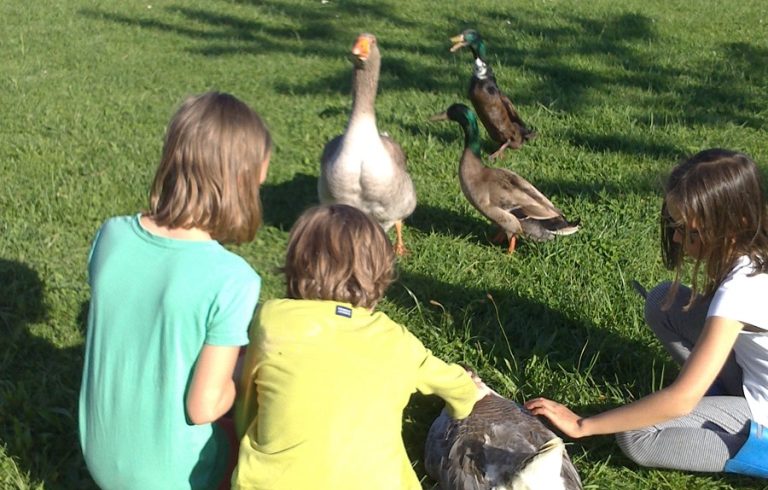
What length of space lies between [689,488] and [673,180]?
3.58 ft

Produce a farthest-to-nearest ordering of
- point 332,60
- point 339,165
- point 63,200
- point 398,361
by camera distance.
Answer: point 332,60 < point 63,200 < point 339,165 < point 398,361

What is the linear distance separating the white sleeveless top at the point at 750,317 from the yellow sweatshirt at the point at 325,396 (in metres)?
1.06

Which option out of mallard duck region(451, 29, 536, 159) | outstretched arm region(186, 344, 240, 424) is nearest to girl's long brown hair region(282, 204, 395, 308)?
outstretched arm region(186, 344, 240, 424)

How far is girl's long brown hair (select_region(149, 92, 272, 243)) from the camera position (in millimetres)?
2295

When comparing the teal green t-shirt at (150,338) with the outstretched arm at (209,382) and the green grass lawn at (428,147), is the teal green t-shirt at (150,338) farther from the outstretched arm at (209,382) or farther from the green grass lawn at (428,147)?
the green grass lawn at (428,147)

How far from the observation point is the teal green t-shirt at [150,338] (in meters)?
2.24

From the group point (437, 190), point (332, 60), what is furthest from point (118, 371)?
point (332, 60)

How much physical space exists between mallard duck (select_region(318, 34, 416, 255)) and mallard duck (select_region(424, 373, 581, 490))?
1.92 m

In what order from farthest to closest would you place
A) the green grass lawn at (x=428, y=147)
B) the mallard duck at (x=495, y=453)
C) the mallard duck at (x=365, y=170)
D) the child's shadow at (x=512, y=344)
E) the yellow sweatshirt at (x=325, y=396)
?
the mallard duck at (x=365, y=170)
the green grass lawn at (x=428, y=147)
the child's shadow at (x=512, y=344)
the mallard duck at (x=495, y=453)
the yellow sweatshirt at (x=325, y=396)

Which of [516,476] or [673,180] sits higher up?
[673,180]

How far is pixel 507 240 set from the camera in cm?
498

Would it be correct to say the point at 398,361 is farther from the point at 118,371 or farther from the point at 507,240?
the point at 507,240

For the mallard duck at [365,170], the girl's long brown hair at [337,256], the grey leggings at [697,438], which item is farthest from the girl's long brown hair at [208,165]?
the mallard duck at [365,170]

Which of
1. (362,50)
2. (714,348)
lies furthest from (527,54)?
(714,348)
